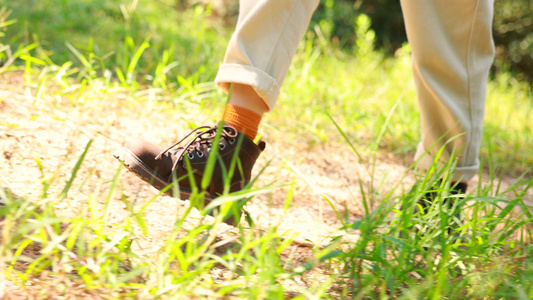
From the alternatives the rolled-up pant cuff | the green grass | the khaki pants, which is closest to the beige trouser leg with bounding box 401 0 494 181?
the khaki pants

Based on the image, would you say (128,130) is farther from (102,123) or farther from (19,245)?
(19,245)

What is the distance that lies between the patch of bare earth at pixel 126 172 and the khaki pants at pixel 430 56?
26 cm

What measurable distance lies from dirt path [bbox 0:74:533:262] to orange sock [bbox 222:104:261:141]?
0.58 feet

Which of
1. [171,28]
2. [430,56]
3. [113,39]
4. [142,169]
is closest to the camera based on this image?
[142,169]

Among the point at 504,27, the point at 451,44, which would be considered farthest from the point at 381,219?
the point at 504,27

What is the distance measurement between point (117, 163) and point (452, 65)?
1066 mm

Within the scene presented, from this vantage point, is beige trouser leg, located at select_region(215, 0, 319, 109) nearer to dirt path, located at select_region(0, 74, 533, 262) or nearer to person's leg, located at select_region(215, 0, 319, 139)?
person's leg, located at select_region(215, 0, 319, 139)

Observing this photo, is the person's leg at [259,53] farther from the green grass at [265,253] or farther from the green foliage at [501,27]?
the green foliage at [501,27]

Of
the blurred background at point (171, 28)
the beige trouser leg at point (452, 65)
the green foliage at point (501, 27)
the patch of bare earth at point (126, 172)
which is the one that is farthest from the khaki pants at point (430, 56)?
the green foliage at point (501, 27)

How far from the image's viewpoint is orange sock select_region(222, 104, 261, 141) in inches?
50.1

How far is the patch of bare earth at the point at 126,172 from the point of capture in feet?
3.95

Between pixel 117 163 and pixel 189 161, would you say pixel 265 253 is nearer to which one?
pixel 189 161

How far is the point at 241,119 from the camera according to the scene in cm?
128

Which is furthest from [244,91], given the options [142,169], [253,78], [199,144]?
[142,169]
